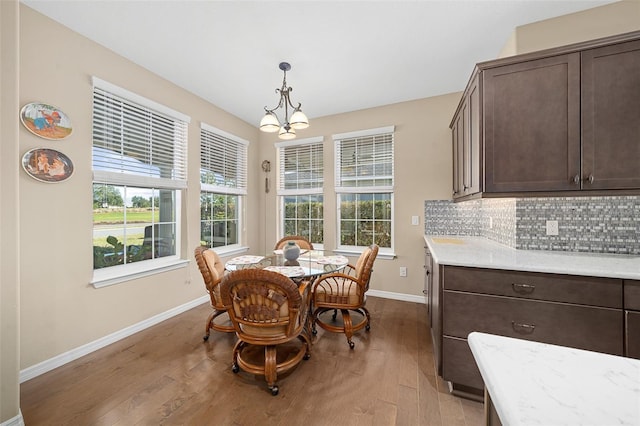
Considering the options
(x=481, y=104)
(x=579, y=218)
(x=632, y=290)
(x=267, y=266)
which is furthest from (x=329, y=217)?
(x=632, y=290)

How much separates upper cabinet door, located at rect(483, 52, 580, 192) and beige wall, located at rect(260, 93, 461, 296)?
4.82 ft

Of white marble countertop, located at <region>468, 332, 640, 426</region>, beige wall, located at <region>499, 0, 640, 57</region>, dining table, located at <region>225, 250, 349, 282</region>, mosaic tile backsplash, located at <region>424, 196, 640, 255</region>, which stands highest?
beige wall, located at <region>499, 0, 640, 57</region>

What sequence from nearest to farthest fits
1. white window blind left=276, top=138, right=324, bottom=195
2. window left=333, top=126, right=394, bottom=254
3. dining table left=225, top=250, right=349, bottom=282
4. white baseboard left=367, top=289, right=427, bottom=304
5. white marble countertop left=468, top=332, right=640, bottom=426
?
1. white marble countertop left=468, top=332, right=640, bottom=426
2. dining table left=225, top=250, right=349, bottom=282
3. white baseboard left=367, top=289, right=427, bottom=304
4. window left=333, top=126, right=394, bottom=254
5. white window blind left=276, top=138, right=324, bottom=195

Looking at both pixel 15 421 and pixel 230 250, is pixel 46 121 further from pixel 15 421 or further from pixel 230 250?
pixel 230 250

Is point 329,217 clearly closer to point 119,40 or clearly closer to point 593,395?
point 119,40

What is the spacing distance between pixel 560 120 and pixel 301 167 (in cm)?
319

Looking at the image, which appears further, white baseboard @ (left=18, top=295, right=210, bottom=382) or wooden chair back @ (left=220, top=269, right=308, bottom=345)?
white baseboard @ (left=18, top=295, right=210, bottom=382)

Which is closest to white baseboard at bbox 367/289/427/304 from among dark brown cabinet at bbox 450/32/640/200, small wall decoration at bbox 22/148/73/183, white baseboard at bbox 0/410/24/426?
dark brown cabinet at bbox 450/32/640/200

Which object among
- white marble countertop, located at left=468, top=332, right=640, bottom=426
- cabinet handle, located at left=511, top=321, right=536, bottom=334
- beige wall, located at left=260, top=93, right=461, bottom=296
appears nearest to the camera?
white marble countertop, located at left=468, top=332, right=640, bottom=426

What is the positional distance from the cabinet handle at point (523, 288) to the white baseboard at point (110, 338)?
1956 millimetres

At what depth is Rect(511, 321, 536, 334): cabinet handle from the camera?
1.51 meters

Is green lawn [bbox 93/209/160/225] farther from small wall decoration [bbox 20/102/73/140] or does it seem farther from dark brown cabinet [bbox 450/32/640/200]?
dark brown cabinet [bbox 450/32/640/200]

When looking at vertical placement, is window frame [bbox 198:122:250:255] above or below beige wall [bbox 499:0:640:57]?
A: below

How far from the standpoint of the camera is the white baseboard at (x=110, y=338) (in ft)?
6.19
